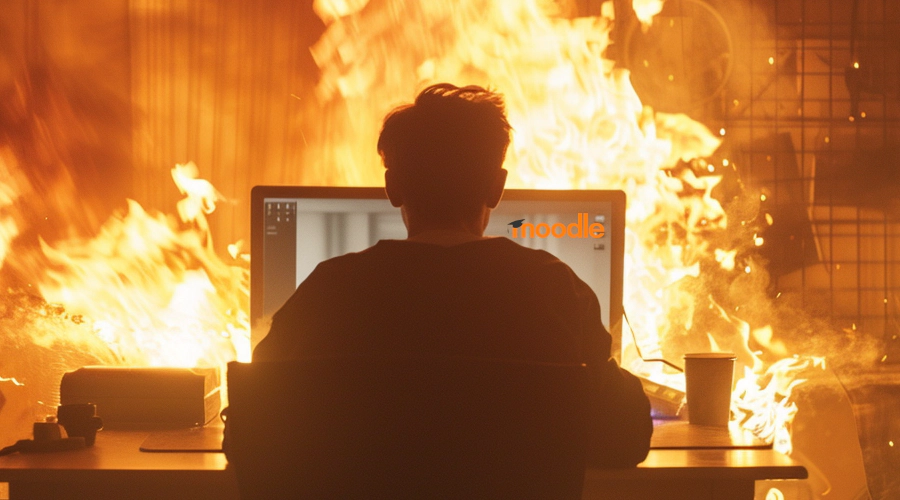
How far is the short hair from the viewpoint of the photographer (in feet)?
3.45

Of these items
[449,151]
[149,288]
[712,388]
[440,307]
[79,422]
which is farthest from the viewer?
[149,288]

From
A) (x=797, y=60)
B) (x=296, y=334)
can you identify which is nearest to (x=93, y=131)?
(x=296, y=334)

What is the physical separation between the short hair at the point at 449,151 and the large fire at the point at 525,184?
0.91m

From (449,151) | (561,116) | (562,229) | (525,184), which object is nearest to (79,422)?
(449,151)

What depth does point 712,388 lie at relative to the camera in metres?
1.56

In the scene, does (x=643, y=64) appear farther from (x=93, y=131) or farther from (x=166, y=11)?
(x=93, y=131)

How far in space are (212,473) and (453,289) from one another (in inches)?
20.6

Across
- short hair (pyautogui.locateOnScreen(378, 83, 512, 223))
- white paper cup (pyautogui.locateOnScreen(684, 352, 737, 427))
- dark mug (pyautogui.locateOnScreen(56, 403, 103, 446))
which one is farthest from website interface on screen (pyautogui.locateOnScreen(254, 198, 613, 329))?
short hair (pyautogui.locateOnScreen(378, 83, 512, 223))

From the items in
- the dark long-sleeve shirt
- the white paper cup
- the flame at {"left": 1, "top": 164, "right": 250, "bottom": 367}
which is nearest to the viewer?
the dark long-sleeve shirt

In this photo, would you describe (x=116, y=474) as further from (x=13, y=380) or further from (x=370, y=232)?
(x=13, y=380)

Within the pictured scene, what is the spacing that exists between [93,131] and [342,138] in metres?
0.63

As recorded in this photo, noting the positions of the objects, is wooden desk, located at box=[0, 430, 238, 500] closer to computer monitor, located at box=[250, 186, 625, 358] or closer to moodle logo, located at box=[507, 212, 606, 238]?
computer monitor, located at box=[250, 186, 625, 358]

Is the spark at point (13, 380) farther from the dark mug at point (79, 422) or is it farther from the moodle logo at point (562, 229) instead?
the moodle logo at point (562, 229)

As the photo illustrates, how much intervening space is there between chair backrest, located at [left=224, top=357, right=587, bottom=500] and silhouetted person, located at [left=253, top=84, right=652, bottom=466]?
0.04 meters
